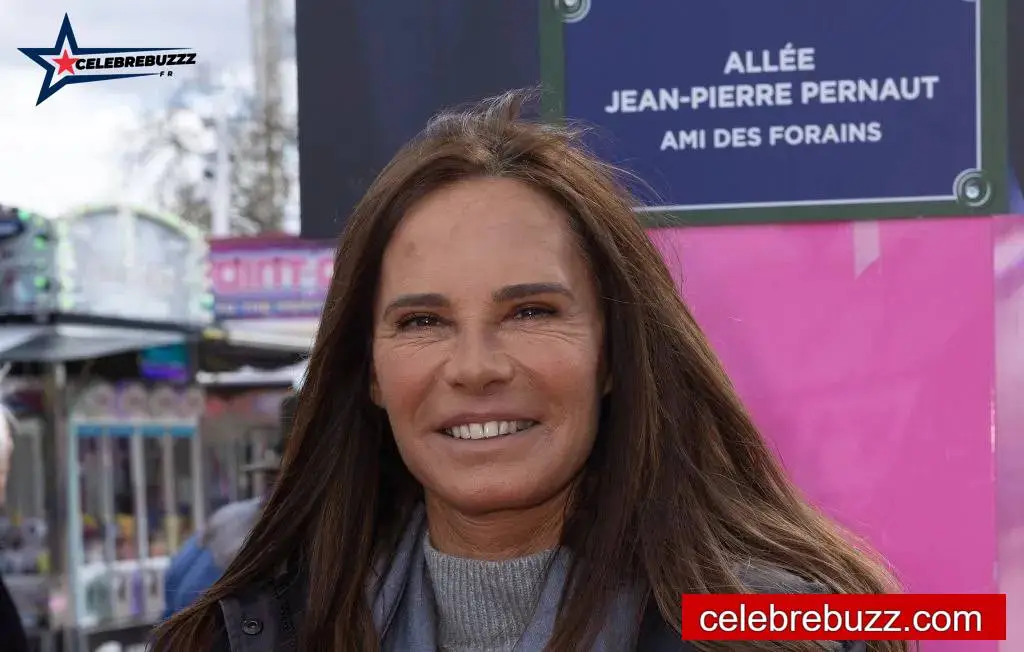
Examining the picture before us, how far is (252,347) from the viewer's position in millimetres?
10469

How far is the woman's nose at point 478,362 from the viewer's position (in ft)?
5.31

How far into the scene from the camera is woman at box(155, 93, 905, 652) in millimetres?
1653

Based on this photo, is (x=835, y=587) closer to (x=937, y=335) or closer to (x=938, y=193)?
(x=937, y=335)

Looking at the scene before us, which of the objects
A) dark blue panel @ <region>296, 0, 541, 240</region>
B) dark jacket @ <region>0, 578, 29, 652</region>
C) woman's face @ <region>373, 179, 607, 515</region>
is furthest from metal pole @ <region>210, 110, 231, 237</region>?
woman's face @ <region>373, 179, 607, 515</region>

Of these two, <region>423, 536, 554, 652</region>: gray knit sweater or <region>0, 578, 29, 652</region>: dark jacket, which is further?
<region>0, 578, 29, 652</region>: dark jacket

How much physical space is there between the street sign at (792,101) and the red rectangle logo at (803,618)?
A: 605 mm

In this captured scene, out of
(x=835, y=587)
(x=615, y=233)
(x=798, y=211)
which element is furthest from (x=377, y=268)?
(x=835, y=587)

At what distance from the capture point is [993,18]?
73.7 inches

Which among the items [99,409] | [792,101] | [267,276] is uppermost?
[267,276]

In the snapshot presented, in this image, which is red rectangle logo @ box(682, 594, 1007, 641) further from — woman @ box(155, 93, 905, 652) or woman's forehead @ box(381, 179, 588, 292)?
woman's forehead @ box(381, 179, 588, 292)

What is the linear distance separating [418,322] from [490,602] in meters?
0.41

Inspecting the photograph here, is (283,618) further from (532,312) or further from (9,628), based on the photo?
(9,628)

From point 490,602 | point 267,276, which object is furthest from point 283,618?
point 267,276

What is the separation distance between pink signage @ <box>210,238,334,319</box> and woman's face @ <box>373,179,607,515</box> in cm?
1162
